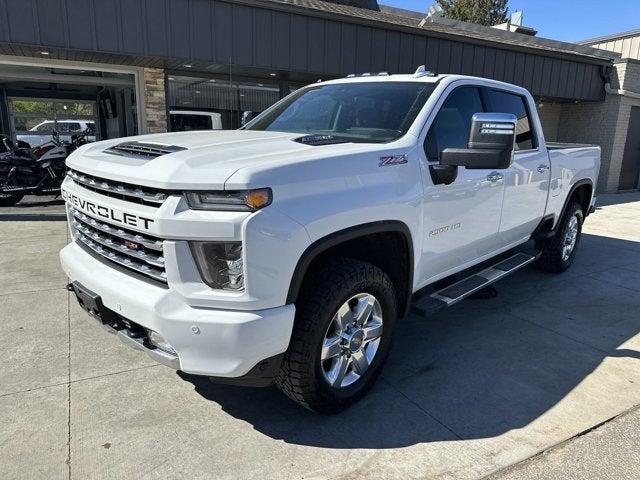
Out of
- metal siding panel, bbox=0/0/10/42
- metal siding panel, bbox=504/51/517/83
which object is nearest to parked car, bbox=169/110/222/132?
metal siding panel, bbox=0/0/10/42

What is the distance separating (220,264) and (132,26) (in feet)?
21.0

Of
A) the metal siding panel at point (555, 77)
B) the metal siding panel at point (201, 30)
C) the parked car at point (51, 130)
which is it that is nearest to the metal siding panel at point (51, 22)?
the metal siding panel at point (201, 30)

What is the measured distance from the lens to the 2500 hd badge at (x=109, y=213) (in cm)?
240

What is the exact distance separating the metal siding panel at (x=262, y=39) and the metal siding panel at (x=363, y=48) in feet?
5.70

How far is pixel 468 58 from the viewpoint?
10.5m

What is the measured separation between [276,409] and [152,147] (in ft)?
5.69

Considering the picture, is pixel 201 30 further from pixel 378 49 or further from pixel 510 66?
pixel 510 66

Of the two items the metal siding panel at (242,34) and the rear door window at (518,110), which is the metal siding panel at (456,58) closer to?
the metal siding panel at (242,34)

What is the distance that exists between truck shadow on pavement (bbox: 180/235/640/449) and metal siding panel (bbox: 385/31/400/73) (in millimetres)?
5851

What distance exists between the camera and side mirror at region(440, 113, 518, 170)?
2924 mm

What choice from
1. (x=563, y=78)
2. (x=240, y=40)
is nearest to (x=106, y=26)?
(x=240, y=40)

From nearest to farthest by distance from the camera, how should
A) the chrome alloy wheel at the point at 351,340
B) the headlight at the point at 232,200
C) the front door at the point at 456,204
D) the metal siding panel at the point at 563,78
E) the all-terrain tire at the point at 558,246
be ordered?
1. the headlight at the point at 232,200
2. the chrome alloy wheel at the point at 351,340
3. the front door at the point at 456,204
4. the all-terrain tire at the point at 558,246
5. the metal siding panel at the point at 563,78

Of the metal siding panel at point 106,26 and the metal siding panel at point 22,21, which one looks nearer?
the metal siding panel at point 22,21

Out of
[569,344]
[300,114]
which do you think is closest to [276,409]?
[300,114]
